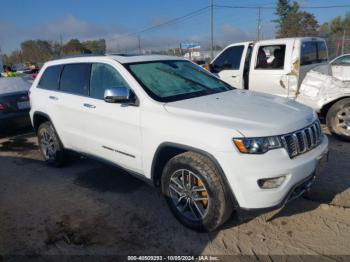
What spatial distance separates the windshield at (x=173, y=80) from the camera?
3643 mm

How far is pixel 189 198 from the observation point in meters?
3.31

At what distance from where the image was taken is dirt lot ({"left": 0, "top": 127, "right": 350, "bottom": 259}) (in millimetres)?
3107

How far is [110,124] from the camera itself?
3.87 meters

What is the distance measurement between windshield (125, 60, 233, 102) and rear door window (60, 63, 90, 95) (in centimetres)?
84

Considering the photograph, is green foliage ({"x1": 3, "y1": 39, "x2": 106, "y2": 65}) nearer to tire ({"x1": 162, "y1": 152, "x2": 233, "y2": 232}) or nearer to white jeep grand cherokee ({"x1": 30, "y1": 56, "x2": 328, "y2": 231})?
white jeep grand cherokee ({"x1": 30, "y1": 56, "x2": 328, "y2": 231})

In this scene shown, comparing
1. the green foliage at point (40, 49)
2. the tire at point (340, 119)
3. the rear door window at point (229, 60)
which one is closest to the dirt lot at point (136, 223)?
the tire at point (340, 119)

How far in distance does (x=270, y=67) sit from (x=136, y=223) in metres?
4.72

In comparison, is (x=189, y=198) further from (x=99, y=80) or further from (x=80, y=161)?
(x=80, y=161)

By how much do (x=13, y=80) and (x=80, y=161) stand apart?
147 inches

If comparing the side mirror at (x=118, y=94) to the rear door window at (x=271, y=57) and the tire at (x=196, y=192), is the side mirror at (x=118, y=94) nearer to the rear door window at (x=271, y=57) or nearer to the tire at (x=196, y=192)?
the tire at (x=196, y=192)

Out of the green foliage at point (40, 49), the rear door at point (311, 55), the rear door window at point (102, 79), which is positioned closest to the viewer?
the rear door window at point (102, 79)

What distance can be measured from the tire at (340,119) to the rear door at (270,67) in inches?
39.4

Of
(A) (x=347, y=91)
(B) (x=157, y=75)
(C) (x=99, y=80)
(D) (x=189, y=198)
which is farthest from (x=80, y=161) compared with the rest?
(A) (x=347, y=91)

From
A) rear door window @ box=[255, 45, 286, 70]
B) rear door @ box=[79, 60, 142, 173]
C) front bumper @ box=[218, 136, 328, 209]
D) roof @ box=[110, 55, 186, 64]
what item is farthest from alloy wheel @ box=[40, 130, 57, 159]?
rear door window @ box=[255, 45, 286, 70]
